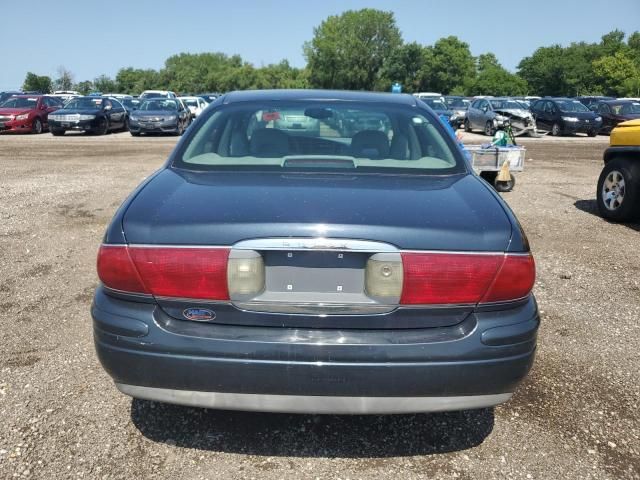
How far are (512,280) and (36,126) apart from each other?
24.8 m

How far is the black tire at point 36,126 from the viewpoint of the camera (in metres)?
23.2

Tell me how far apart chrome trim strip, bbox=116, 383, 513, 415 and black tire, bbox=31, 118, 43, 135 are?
24033mm

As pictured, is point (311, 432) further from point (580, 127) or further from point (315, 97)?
point (580, 127)

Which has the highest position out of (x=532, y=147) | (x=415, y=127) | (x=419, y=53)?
(x=419, y=53)

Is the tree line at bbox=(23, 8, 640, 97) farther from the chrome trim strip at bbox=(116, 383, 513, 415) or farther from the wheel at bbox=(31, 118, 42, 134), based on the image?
the chrome trim strip at bbox=(116, 383, 513, 415)

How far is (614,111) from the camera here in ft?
82.5

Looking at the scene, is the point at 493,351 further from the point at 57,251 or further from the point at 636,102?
the point at 636,102

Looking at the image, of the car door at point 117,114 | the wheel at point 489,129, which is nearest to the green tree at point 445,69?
the wheel at point 489,129

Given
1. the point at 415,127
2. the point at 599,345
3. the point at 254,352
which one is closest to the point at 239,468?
the point at 254,352

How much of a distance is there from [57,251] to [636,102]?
26.7 meters

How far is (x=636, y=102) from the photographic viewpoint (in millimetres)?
25781

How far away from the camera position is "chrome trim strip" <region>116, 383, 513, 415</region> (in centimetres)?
222

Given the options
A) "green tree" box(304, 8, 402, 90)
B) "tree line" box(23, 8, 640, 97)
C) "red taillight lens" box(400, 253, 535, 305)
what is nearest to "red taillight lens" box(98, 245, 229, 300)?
"red taillight lens" box(400, 253, 535, 305)

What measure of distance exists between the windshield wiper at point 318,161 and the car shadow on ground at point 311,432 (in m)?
1.27
